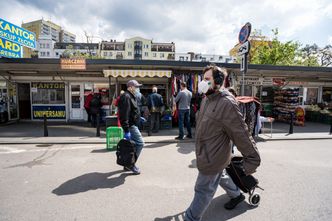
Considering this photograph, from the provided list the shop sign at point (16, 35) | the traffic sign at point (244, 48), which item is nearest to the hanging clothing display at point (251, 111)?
the traffic sign at point (244, 48)

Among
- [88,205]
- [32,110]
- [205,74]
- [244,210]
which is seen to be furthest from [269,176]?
[32,110]

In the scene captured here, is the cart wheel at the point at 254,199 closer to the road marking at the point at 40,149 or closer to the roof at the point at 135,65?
the road marking at the point at 40,149

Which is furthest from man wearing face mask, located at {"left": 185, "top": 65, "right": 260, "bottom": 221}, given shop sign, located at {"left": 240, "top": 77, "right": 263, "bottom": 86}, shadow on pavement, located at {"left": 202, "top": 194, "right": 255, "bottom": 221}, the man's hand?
shop sign, located at {"left": 240, "top": 77, "right": 263, "bottom": 86}

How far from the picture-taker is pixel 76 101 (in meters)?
11.4

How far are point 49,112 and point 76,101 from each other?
5.53 feet

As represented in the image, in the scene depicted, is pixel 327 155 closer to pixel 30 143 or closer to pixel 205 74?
pixel 205 74

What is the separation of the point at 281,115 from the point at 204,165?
11556 mm

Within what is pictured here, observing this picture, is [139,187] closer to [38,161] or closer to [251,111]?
[38,161]

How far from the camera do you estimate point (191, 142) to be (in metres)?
6.88

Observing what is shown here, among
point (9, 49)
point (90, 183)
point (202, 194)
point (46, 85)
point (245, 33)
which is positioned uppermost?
point (245, 33)

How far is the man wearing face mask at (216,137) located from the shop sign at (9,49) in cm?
913

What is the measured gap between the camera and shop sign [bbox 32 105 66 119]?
37.1ft

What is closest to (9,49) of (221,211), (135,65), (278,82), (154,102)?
(135,65)

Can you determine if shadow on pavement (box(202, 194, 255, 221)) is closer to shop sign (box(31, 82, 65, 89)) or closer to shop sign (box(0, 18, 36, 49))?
shop sign (box(0, 18, 36, 49))
